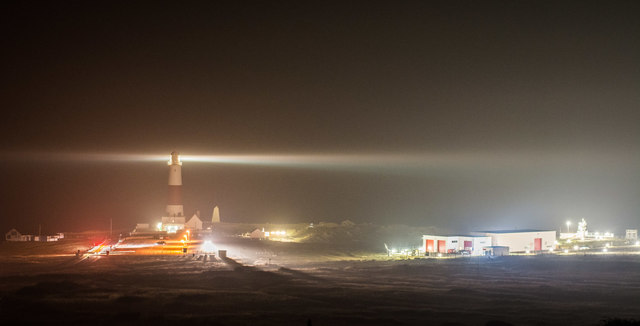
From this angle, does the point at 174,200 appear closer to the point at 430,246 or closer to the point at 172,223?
the point at 172,223

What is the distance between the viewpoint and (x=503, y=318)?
2252 centimetres

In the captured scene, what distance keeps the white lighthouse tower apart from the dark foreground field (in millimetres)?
21473

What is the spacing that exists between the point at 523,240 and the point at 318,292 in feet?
83.3

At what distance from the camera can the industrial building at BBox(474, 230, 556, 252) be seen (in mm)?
47094

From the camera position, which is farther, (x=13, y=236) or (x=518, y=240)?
(x=13, y=236)

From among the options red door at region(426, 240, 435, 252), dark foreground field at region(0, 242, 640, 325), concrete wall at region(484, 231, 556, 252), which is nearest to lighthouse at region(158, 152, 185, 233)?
dark foreground field at region(0, 242, 640, 325)

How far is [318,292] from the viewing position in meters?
27.6

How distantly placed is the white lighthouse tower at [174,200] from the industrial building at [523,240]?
2935 centimetres

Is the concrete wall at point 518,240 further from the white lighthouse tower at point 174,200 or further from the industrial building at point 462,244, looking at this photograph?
the white lighthouse tower at point 174,200

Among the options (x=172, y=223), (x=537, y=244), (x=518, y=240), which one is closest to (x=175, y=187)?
(x=172, y=223)

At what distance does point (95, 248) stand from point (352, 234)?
85.2 ft

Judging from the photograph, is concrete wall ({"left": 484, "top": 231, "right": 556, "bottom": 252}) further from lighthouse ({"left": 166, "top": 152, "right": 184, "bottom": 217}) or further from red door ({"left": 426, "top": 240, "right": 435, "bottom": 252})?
lighthouse ({"left": 166, "top": 152, "right": 184, "bottom": 217})

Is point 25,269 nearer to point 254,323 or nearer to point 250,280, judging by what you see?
point 250,280

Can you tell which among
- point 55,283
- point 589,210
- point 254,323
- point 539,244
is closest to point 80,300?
point 55,283
